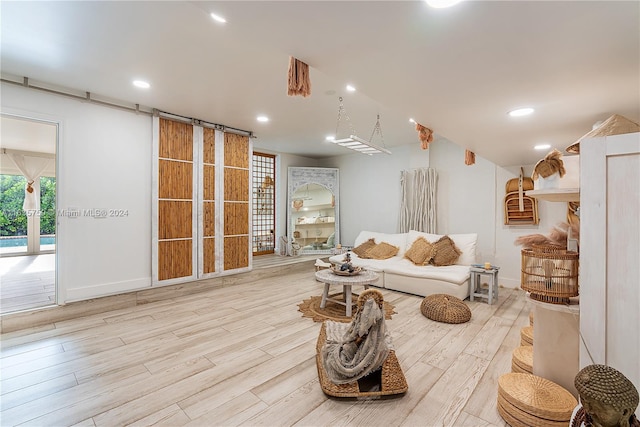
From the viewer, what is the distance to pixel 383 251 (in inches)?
210

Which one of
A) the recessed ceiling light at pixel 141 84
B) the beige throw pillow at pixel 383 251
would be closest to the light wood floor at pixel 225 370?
the beige throw pillow at pixel 383 251

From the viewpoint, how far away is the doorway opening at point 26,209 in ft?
14.6

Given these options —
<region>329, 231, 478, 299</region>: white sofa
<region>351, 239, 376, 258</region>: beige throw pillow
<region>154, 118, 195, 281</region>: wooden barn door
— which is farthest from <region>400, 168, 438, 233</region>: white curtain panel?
<region>154, 118, 195, 281</region>: wooden barn door

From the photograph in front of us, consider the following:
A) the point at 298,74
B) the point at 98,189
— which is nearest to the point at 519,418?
the point at 298,74

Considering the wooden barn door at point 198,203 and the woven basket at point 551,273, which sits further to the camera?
the wooden barn door at point 198,203

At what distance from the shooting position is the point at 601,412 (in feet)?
1.90

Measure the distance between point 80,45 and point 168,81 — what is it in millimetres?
762

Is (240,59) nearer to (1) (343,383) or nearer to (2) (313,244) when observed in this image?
(1) (343,383)

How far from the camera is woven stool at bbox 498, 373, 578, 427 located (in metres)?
1.46

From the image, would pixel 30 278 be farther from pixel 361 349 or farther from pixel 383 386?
pixel 383 386

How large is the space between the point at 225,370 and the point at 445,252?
377 cm

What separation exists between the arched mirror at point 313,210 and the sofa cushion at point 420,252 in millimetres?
2335

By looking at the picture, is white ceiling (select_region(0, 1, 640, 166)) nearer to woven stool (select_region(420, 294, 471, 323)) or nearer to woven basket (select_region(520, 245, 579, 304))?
woven basket (select_region(520, 245, 579, 304))

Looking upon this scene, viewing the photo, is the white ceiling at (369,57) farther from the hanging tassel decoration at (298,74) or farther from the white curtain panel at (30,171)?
the white curtain panel at (30,171)
